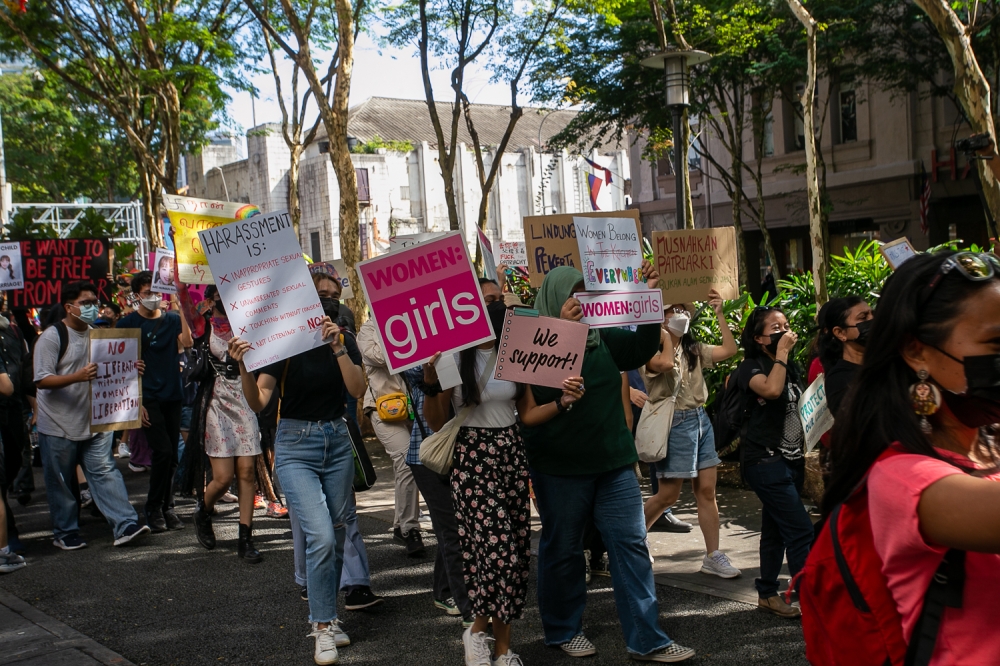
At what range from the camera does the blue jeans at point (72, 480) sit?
7660 millimetres

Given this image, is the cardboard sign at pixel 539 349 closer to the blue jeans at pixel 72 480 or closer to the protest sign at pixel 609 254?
the protest sign at pixel 609 254

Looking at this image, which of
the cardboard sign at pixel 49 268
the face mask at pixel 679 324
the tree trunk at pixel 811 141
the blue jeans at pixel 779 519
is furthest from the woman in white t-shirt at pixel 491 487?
the cardboard sign at pixel 49 268

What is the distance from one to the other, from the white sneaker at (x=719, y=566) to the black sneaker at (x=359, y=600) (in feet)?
6.50

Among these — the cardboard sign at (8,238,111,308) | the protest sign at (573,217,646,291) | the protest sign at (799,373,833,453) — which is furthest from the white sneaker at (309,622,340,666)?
the cardboard sign at (8,238,111,308)

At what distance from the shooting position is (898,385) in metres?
1.85

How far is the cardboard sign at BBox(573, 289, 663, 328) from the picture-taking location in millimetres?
4758

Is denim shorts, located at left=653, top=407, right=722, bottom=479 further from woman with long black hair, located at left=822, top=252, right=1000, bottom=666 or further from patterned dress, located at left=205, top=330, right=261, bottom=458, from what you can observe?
woman with long black hair, located at left=822, top=252, right=1000, bottom=666

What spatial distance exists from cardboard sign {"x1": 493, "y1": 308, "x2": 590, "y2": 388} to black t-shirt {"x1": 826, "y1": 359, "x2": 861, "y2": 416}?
109cm

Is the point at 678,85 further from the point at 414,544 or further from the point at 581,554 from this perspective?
the point at 581,554

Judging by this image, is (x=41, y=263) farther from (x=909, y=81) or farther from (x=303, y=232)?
(x=303, y=232)

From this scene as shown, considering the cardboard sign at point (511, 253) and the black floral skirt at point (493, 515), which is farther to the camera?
the cardboard sign at point (511, 253)

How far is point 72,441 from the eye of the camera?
768cm

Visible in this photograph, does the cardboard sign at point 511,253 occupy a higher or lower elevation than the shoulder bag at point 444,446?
higher

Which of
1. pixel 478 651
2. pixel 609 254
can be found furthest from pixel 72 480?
pixel 609 254
